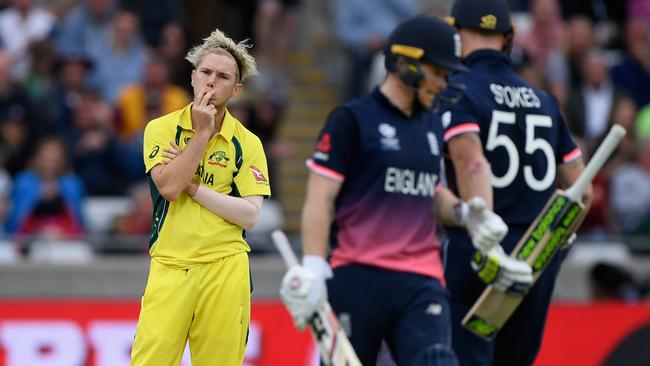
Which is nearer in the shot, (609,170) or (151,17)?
(609,170)

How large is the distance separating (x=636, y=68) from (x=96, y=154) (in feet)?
19.9

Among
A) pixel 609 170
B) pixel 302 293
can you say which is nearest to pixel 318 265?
pixel 302 293

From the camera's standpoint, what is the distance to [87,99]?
505 inches

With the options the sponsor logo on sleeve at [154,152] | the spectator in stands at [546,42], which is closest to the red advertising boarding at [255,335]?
the spectator in stands at [546,42]

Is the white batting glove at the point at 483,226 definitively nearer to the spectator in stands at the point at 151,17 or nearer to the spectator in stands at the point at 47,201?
the spectator in stands at the point at 47,201

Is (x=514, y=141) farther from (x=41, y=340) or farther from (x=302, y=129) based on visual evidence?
(x=302, y=129)

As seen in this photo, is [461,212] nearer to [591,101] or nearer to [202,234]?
[202,234]

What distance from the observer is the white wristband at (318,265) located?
6.92 metres

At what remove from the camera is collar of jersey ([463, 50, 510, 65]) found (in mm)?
7434

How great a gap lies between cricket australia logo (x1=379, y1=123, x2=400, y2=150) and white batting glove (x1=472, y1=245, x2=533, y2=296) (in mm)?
683

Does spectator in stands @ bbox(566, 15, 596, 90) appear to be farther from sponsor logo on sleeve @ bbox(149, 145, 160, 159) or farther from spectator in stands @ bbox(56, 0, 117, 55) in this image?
sponsor logo on sleeve @ bbox(149, 145, 160, 159)

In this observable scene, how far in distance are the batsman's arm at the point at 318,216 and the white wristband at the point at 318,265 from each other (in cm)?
3

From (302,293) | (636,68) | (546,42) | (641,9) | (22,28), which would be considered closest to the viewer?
(302,293)

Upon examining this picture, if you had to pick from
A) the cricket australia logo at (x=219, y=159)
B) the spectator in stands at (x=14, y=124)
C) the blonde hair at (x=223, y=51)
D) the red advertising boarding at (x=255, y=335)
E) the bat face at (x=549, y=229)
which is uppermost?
the blonde hair at (x=223, y=51)
